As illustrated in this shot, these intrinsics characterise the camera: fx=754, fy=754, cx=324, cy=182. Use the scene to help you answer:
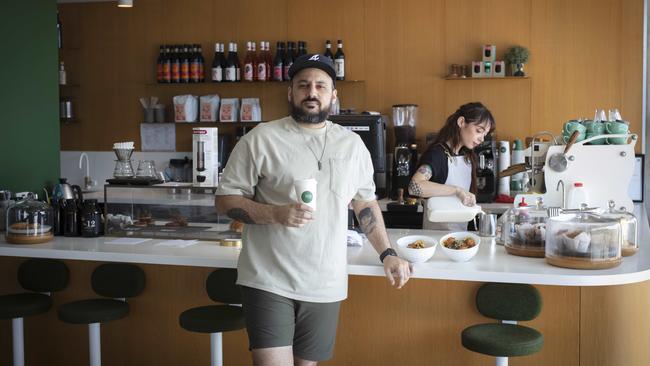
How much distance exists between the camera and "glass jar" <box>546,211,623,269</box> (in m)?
2.88

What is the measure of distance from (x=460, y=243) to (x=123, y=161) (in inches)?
69.7

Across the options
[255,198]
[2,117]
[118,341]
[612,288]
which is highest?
[2,117]

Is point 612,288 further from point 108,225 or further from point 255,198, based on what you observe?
point 108,225

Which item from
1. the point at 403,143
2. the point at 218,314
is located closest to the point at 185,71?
the point at 403,143

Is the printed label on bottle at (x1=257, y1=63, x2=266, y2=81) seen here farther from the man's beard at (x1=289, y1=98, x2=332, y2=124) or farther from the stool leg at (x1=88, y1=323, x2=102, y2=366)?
the man's beard at (x1=289, y1=98, x2=332, y2=124)

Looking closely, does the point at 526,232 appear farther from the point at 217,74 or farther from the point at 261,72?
the point at 217,74

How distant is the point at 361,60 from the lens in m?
6.46

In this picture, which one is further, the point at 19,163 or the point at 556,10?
the point at 556,10

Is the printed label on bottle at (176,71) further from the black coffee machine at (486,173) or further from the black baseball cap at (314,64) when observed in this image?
the black baseball cap at (314,64)

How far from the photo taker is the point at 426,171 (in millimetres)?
4062

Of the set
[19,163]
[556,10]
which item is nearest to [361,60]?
[556,10]

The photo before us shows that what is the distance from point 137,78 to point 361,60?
2.16 m

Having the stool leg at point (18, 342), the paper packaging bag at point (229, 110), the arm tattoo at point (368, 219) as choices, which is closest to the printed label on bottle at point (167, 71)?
the paper packaging bag at point (229, 110)

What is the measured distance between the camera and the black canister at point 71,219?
3.82m
